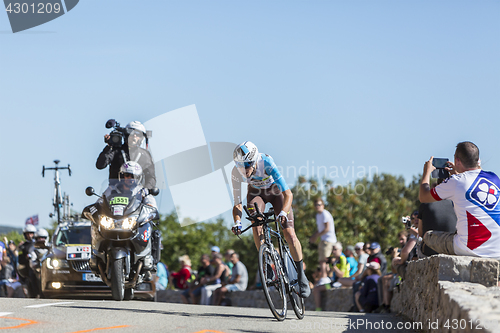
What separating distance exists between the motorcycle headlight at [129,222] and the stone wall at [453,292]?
3762mm

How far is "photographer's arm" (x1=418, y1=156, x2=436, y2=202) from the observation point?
21.1 feet

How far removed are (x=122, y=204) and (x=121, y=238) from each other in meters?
0.46

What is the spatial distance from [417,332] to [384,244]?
4904cm

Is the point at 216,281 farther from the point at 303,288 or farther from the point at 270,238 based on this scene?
the point at 270,238

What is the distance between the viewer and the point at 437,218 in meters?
8.09

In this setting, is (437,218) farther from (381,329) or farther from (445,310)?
(445,310)

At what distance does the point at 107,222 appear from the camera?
885cm

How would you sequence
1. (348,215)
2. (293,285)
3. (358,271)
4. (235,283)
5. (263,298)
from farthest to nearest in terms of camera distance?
1. (348,215)
2. (235,283)
3. (263,298)
4. (358,271)
5. (293,285)

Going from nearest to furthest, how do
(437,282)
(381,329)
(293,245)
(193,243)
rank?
(437,282) → (381,329) → (293,245) → (193,243)

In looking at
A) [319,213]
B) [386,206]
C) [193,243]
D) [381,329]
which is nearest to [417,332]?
[381,329]

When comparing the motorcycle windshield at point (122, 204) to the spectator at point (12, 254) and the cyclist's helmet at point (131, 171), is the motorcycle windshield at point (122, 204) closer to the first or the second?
the cyclist's helmet at point (131, 171)

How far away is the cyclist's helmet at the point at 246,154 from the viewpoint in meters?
7.20

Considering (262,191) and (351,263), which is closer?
(262,191)

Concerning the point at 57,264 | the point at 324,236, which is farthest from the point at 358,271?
the point at 57,264
